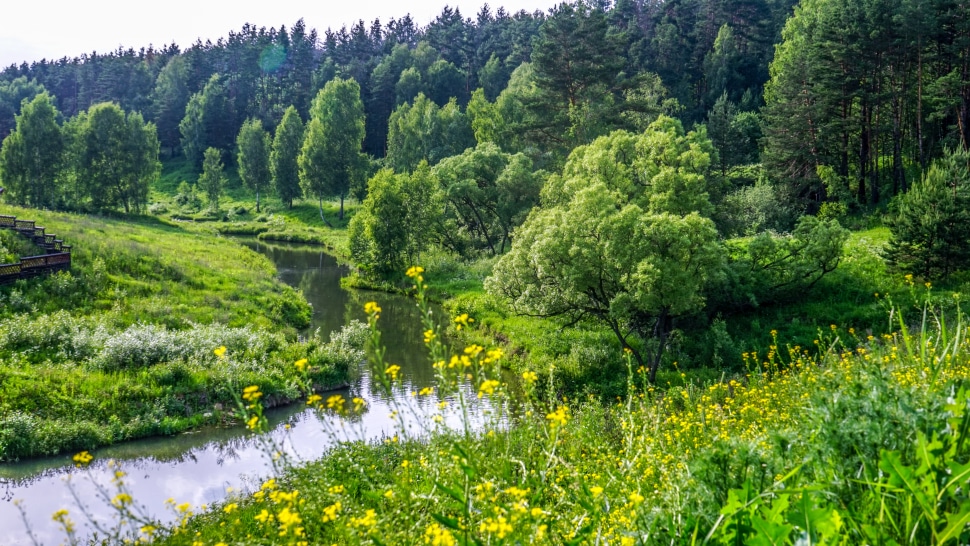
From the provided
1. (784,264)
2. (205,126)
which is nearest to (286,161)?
(205,126)

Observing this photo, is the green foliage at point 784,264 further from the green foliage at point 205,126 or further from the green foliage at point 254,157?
the green foliage at point 205,126

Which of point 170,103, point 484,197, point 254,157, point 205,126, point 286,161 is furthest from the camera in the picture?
point 170,103

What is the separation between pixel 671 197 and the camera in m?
21.9

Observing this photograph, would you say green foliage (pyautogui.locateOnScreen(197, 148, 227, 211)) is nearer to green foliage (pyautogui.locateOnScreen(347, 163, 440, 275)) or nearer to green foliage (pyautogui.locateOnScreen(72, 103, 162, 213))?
green foliage (pyautogui.locateOnScreen(72, 103, 162, 213))

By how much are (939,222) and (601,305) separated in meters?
11.2

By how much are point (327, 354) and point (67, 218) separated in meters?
32.7

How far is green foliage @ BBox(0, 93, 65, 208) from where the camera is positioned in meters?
58.5

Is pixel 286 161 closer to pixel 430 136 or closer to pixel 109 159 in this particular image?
pixel 109 159

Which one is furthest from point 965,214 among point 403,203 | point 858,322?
point 403,203

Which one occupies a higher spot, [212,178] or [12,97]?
[12,97]

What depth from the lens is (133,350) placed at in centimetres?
1861

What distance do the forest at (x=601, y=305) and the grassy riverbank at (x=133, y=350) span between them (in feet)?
0.39

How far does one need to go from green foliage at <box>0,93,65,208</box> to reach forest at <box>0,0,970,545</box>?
22 cm

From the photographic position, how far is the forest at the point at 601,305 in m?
3.32
